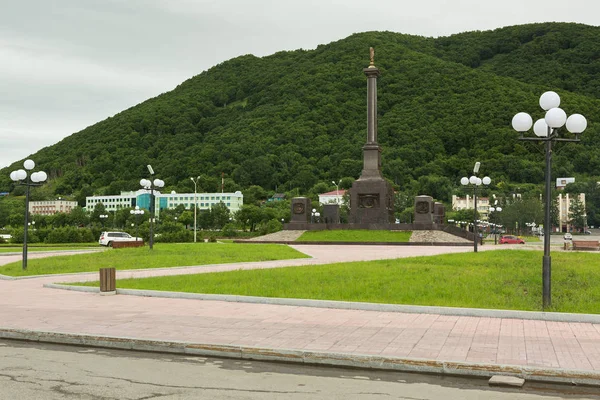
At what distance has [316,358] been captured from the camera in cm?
816

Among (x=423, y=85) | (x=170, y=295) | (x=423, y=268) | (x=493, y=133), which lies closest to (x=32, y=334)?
(x=170, y=295)

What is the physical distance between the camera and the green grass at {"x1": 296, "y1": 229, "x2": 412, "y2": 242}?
46047mm

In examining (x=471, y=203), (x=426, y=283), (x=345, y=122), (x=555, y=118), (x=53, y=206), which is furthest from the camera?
(x=53, y=206)

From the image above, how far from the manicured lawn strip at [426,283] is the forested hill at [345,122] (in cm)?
10981

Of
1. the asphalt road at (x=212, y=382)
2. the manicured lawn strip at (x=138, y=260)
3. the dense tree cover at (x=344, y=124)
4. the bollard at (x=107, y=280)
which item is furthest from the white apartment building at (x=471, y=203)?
the asphalt road at (x=212, y=382)

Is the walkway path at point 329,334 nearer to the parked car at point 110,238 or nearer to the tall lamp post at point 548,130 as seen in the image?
the tall lamp post at point 548,130

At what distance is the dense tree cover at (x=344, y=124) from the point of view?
13200cm

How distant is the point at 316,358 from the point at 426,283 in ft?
22.4

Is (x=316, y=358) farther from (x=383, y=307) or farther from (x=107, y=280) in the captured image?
(x=107, y=280)

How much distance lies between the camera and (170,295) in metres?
14.2

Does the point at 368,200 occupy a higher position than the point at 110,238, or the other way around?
the point at 368,200

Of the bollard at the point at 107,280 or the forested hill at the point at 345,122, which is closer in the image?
the bollard at the point at 107,280

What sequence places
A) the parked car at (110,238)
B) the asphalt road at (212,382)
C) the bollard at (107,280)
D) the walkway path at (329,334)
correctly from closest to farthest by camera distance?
the asphalt road at (212,382), the walkway path at (329,334), the bollard at (107,280), the parked car at (110,238)

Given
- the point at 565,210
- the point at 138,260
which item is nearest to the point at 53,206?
the point at 565,210
